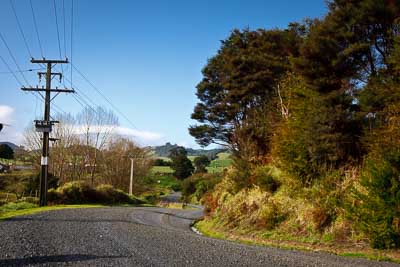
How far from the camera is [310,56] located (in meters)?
15.5

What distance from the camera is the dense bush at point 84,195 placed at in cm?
3347

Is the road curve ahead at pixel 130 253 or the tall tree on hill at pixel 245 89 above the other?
the tall tree on hill at pixel 245 89

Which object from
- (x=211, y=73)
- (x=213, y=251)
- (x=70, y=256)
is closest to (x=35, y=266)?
(x=70, y=256)

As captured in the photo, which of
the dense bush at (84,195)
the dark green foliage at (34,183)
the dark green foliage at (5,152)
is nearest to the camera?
the dense bush at (84,195)

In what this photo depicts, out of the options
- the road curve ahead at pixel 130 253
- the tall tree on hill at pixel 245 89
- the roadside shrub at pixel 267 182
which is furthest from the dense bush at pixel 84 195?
the road curve ahead at pixel 130 253

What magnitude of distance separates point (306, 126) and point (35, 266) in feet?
33.8

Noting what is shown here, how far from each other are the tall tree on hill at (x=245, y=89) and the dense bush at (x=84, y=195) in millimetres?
10235

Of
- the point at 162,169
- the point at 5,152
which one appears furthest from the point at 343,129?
the point at 162,169

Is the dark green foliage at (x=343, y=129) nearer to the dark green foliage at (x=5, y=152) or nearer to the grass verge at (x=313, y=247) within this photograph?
the grass verge at (x=313, y=247)

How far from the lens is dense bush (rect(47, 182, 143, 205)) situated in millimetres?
33469

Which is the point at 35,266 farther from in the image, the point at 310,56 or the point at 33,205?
the point at 33,205

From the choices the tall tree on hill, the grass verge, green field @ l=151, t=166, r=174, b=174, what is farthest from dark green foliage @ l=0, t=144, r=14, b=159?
the grass verge

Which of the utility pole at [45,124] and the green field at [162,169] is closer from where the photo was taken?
the utility pole at [45,124]

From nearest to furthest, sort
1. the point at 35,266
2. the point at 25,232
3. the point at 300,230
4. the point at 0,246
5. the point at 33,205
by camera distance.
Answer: the point at 35,266
the point at 0,246
the point at 25,232
the point at 300,230
the point at 33,205
